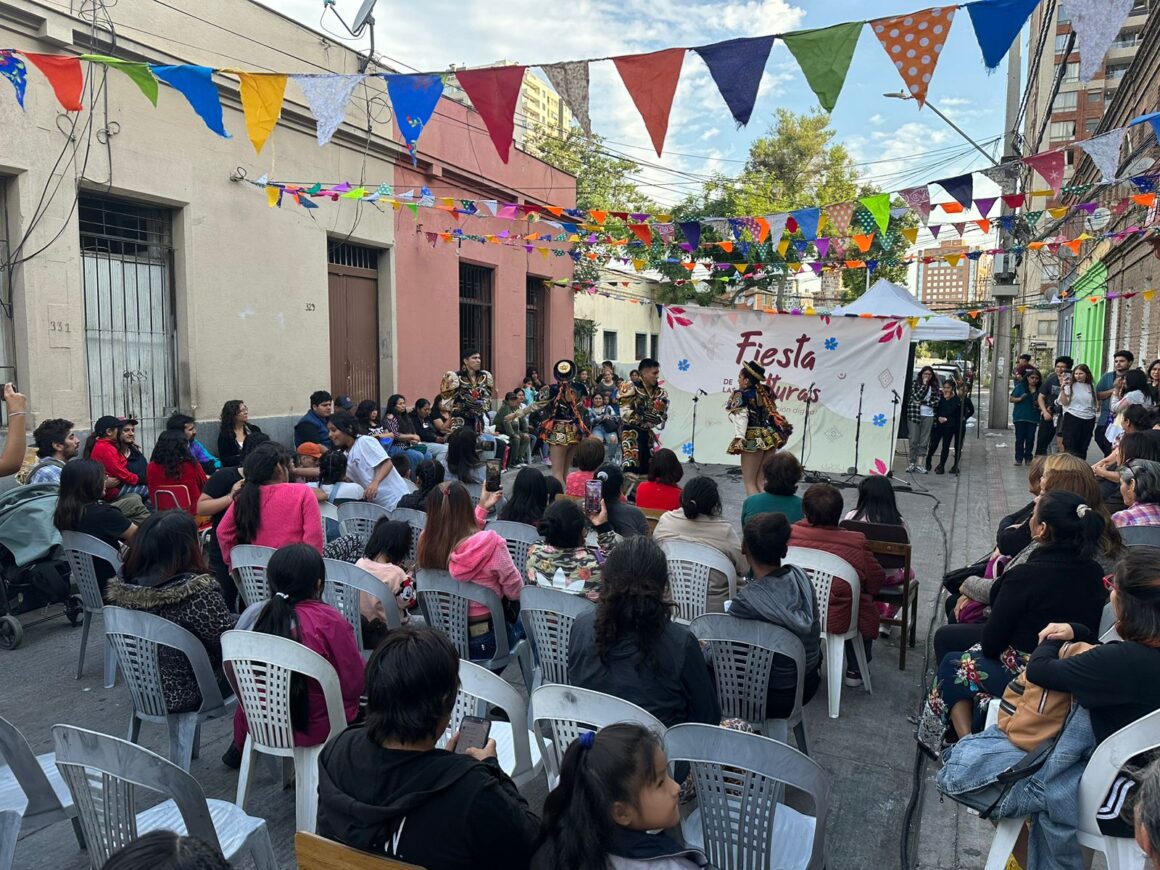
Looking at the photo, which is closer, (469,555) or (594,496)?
(469,555)

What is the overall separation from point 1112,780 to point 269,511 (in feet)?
12.1

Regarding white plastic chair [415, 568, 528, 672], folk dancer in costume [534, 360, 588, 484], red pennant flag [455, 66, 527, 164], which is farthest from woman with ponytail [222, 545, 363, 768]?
folk dancer in costume [534, 360, 588, 484]

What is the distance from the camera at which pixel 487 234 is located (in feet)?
45.0

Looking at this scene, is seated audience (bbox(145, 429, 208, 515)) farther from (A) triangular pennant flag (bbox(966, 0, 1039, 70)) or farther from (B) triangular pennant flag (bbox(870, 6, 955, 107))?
(A) triangular pennant flag (bbox(966, 0, 1039, 70))

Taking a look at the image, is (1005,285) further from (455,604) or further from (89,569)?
(89,569)

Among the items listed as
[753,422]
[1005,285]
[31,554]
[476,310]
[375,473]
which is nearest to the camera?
[31,554]

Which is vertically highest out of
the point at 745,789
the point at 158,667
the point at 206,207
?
the point at 206,207

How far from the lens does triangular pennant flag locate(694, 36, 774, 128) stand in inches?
173

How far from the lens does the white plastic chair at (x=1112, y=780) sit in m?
2.06

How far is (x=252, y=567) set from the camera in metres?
3.91

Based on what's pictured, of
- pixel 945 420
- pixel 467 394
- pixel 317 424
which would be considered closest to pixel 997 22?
pixel 317 424

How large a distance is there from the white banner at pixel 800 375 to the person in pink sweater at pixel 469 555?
6.79 metres

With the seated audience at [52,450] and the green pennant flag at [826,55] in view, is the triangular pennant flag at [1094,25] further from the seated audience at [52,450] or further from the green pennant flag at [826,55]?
the seated audience at [52,450]

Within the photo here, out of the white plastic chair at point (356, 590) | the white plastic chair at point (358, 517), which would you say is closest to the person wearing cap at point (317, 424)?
the white plastic chair at point (358, 517)
